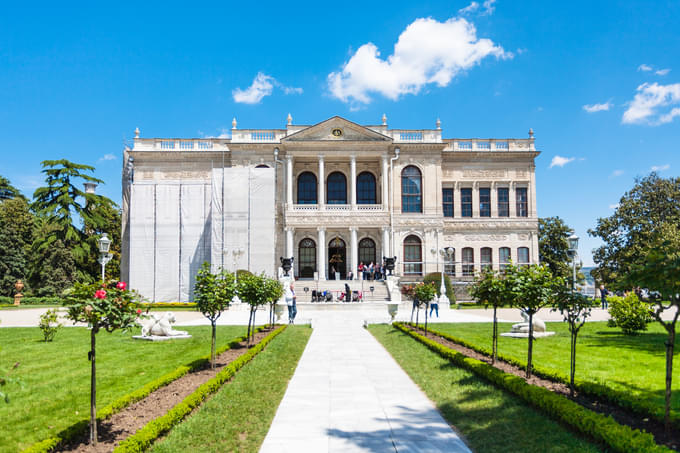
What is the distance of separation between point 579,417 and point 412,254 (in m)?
31.5

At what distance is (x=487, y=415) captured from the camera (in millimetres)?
6191

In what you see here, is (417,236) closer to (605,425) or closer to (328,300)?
(328,300)

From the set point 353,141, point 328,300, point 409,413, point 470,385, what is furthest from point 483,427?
point 353,141

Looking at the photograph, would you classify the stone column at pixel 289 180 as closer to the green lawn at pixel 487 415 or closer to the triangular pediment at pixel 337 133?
the triangular pediment at pixel 337 133

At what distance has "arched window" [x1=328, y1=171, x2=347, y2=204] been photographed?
38469 mm

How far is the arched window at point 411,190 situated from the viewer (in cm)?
3697

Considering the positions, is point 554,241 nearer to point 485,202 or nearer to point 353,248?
point 485,202

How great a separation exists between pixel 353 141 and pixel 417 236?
362 inches

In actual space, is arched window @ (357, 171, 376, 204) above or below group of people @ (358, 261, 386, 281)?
above

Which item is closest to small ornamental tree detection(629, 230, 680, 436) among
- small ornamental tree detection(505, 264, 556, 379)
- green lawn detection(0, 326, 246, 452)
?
small ornamental tree detection(505, 264, 556, 379)

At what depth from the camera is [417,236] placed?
36.7 meters

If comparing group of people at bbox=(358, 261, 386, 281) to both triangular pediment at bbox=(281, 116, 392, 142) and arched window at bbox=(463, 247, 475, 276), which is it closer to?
arched window at bbox=(463, 247, 475, 276)

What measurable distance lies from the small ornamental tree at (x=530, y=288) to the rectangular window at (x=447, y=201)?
101 ft

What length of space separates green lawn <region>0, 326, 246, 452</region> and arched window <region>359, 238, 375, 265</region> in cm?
2199
